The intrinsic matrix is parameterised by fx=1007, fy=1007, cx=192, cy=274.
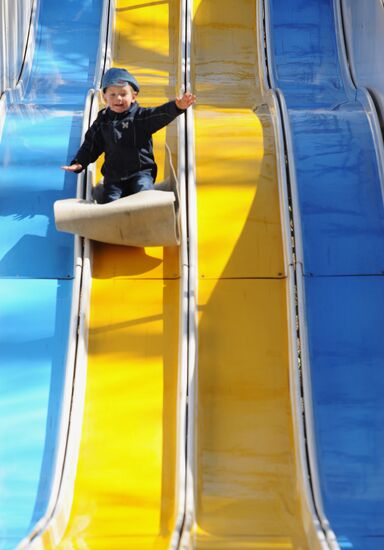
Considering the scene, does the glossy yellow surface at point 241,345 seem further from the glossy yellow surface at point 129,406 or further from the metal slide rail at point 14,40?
the metal slide rail at point 14,40

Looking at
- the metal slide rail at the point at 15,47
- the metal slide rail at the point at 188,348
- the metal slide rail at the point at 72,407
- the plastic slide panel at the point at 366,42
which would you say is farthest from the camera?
the metal slide rail at the point at 15,47

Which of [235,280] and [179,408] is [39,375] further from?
[235,280]

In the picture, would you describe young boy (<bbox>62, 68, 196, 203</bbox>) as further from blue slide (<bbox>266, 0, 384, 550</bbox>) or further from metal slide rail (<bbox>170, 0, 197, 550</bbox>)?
blue slide (<bbox>266, 0, 384, 550</bbox>)

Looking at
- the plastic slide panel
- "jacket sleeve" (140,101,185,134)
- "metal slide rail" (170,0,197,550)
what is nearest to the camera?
"metal slide rail" (170,0,197,550)

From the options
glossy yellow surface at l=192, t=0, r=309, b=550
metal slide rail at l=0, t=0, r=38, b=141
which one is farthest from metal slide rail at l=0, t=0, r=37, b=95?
glossy yellow surface at l=192, t=0, r=309, b=550

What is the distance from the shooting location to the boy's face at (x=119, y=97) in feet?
16.9

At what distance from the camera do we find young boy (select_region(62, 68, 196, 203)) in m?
5.16

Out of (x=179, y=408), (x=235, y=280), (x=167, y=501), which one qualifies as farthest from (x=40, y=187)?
(x=167, y=501)

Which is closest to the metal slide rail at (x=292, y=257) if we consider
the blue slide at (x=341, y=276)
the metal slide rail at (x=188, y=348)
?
the blue slide at (x=341, y=276)

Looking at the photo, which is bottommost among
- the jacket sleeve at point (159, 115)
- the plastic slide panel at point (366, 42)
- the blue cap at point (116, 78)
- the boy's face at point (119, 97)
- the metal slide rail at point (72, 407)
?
the metal slide rail at point (72, 407)

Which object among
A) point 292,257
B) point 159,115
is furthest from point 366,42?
point 292,257

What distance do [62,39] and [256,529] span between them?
4.43 metres

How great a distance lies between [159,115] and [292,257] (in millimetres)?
987

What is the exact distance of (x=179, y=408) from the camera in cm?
441
